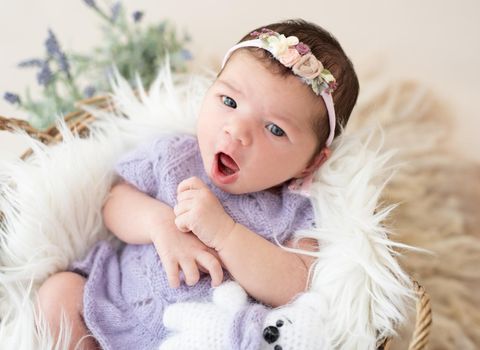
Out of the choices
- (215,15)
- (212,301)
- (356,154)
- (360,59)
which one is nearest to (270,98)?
(356,154)

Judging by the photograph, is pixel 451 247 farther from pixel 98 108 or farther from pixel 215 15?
pixel 215 15

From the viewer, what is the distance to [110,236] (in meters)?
1.31

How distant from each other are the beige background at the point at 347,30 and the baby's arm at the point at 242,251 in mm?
1106

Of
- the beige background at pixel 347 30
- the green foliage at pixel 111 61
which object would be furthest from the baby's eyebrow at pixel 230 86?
the beige background at pixel 347 30

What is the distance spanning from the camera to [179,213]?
107 centimetres

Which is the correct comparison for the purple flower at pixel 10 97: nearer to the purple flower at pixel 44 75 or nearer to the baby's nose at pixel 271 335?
the purple flower at pixel 44 75

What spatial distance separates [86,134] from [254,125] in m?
0.55

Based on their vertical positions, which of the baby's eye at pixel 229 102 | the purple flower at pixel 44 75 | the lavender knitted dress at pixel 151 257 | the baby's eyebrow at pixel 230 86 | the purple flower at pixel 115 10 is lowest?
the lavender knitted dress at pixel 151 257

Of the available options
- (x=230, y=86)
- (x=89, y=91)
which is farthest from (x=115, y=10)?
(x=230, y=86)

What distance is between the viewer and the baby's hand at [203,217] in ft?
3.45

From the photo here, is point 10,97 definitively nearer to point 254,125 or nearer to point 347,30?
point 254,125

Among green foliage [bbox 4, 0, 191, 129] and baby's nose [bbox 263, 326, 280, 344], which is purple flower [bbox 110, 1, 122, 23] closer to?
green foliage [bbox 4, 0, 191, 129]

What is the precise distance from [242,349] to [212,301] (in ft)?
0.54

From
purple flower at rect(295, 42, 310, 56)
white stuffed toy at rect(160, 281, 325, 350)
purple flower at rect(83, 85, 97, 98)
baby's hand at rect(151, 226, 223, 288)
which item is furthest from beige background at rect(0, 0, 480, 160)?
white stuffed toy at rect(160, 281, 325, 350)
